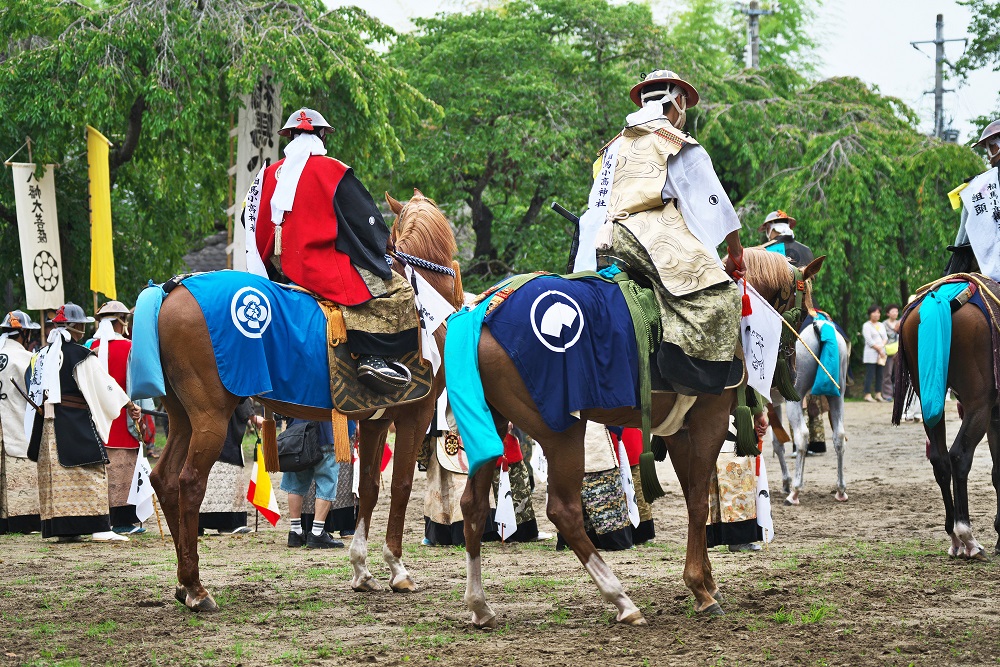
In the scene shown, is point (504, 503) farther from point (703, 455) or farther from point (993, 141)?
point (993, 141)

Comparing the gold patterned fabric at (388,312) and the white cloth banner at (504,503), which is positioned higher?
the gold patterned fabric at (388,312)

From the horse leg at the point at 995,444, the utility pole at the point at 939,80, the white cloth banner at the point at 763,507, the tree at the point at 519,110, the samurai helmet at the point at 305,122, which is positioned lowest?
the white cloth banner at the point at 763,507

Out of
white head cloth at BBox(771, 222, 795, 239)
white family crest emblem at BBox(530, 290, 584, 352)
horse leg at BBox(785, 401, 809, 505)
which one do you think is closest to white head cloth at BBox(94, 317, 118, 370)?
white family crest emblem at BBox(530, 290, 584, 352)

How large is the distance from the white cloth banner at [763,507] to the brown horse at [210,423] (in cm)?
215

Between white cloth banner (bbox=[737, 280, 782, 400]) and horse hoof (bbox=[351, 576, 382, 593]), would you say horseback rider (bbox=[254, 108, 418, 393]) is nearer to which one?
horse hoof (bbox=[351, 576, 382, 593])

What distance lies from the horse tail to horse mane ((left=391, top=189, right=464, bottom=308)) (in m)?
1.68

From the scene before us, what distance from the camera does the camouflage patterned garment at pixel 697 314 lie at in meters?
5.27

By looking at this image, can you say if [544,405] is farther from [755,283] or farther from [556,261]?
[556,261]

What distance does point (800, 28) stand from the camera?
34.4 meters

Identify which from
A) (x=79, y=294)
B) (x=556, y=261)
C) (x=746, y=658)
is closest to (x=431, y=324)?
(x=746, y=658)

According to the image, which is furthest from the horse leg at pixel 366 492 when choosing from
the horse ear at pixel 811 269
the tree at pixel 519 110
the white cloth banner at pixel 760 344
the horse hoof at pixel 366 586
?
the tree at pixel 519 110

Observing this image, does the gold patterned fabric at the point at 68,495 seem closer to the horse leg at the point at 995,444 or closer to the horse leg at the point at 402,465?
the horse leg at the point at 402,465

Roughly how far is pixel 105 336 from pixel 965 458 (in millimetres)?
7321

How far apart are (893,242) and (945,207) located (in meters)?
1.23
